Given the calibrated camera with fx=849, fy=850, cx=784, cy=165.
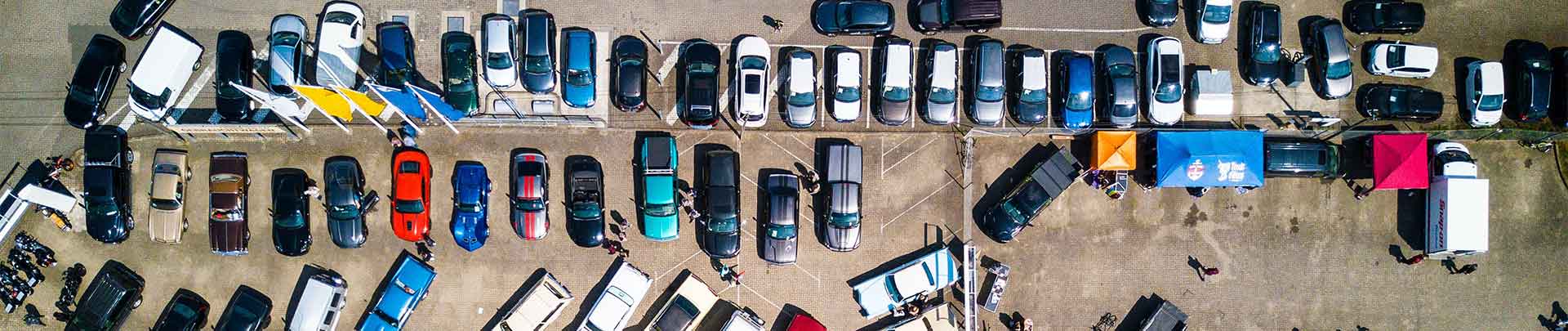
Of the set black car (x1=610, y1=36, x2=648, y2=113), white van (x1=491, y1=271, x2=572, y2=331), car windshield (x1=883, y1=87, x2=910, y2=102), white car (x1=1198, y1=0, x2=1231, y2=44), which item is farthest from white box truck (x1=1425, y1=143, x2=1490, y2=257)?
white van (x1=491, y1=271, x2=572, y2=331)

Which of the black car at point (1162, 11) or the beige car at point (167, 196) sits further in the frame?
the black car at point (1162, 11)

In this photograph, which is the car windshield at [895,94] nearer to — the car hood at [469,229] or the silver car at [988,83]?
the silver car at [988,83]

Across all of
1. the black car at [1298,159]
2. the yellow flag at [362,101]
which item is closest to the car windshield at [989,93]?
the black car at [1298,159]

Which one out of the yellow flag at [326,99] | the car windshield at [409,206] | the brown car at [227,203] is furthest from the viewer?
the car windshield at [409,206]

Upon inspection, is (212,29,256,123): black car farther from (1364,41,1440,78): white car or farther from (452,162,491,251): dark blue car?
(1364,41,1440,78): white car

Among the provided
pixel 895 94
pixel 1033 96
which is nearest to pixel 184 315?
pixel 895 94

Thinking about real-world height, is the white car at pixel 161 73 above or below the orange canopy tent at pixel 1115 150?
above

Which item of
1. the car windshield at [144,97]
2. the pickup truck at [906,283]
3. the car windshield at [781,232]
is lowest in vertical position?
the pickup truck at [906,283]
